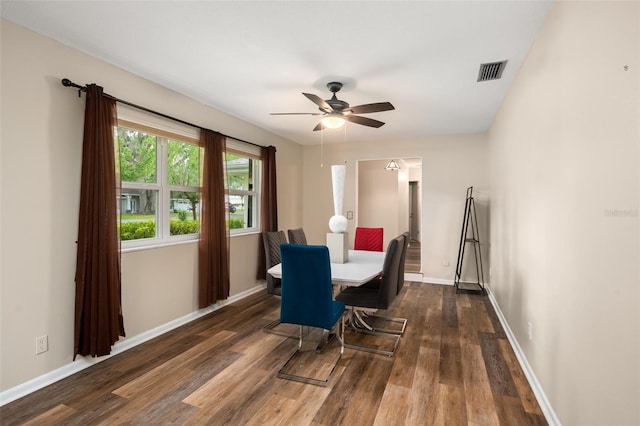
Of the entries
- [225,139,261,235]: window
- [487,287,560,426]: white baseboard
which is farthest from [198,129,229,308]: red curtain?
[487,287,560,426]: white baseboard

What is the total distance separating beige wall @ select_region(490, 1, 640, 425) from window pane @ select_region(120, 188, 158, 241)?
330 centimetres

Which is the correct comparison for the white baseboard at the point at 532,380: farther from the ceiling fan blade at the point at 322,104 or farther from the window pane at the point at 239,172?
the window pane at the point at 239,172

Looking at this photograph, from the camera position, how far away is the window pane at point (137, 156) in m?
2.92

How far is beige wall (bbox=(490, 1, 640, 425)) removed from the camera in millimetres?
1154

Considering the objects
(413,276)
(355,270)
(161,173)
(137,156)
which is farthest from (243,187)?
(413,276)

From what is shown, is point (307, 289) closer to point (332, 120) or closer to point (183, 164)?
point (332, 120)

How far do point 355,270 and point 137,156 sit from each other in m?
2.37

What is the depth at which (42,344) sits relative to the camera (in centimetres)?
226

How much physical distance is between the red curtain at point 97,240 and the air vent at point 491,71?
3.20 m

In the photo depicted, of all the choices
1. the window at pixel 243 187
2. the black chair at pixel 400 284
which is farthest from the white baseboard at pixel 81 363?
the black chair at pixel 400 284

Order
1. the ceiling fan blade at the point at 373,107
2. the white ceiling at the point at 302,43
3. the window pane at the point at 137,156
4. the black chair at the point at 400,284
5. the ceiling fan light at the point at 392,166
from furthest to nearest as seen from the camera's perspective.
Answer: the ceiling fan light at the point at 392,166 < the black chair at the point at 400,284 < the window pane at the point at 137,156 < the ceiling fan blade at the point at 373,107 < the white ceiling at the point at 302,43

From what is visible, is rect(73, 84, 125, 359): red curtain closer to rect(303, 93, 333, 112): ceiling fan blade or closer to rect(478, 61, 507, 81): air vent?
rect(303, 93, 333, 112): ceiling fan blade

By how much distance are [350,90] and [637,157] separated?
8.43 ft

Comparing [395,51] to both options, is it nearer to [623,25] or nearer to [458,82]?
[458,82]
